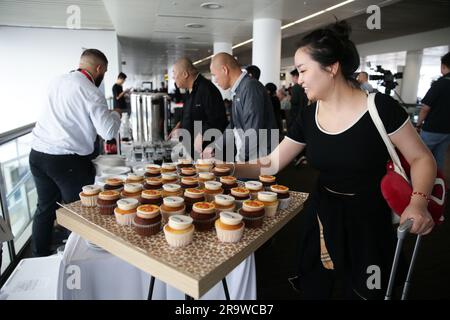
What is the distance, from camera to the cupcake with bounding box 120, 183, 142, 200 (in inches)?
50.4

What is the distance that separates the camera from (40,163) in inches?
89.1

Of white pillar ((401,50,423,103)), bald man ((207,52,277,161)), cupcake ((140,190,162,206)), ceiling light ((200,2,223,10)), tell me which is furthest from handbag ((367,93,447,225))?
white pillar ((401,50,423,103))

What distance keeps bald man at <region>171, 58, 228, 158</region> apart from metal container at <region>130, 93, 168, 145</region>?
0.78 ft

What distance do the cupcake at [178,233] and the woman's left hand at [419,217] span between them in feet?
2.27

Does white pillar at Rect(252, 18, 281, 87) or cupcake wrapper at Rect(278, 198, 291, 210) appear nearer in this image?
cupcake wrapper at Rect(278, 198, 291, 210)

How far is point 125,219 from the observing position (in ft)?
3.59

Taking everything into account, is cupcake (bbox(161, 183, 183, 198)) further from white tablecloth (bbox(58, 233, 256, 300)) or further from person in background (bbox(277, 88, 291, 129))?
person in background (bbox(277, 88, 291, 129))

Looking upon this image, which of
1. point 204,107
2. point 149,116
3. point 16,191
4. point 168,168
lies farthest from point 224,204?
point 16,191

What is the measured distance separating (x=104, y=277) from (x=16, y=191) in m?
2.26

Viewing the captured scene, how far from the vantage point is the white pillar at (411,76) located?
42.5ft

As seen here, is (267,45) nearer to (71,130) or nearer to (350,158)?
(71,130)

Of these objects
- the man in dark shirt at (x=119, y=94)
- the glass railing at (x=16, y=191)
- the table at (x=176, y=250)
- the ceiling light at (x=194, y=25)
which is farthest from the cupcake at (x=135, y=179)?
the ceiling light at (x=194, y=25)

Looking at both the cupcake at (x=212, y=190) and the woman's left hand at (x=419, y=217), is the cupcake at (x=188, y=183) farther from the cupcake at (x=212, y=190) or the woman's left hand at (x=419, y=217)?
the woman's left hand at (x=419, y=217)
